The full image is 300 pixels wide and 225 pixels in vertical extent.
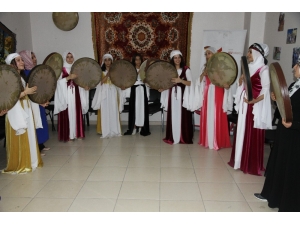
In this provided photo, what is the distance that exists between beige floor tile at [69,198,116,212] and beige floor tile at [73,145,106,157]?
1460 millimetres

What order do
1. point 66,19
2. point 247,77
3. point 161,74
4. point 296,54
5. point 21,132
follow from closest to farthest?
point 247,77
point 21,132
point 296,54
point 161,74
point 66,19

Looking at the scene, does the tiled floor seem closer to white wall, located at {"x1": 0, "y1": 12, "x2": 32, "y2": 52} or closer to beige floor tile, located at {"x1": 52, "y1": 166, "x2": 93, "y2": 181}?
beige floor tile, located at {"x1": 52, "y1": 166, "x2": 93, "y2": 181}

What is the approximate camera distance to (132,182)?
10.8ft

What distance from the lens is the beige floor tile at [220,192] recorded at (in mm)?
2891

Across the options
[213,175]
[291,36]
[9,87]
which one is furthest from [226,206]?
[291,36]

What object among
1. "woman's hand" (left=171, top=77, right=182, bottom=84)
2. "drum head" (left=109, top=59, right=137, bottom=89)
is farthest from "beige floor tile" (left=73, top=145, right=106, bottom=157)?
"woman's hand" (left=171, top=77, right=182, bottom=84)

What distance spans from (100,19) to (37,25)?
1379 mm

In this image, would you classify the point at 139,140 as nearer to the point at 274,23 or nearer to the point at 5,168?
the point at 5,168

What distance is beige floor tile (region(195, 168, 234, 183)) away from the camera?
335 centimetres

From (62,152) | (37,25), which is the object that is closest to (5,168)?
(62,152)

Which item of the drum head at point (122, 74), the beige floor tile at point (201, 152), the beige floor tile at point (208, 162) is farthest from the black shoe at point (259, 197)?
the drum head at point (122, 74)

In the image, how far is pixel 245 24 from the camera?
573 centimetres

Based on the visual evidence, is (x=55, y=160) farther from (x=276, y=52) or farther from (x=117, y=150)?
(x=276, y=52)

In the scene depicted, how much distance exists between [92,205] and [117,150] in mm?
1783
